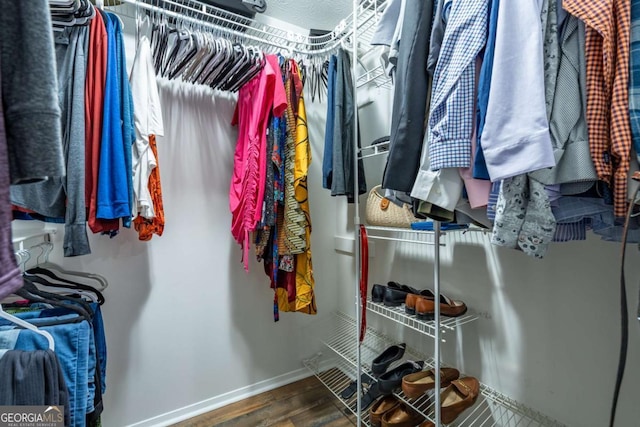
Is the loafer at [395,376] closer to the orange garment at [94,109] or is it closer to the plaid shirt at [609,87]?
the plaid shirt at [609,87]

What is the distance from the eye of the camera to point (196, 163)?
1539 millimetres

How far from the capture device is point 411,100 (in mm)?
759

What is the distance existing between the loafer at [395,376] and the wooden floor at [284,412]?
0.38m

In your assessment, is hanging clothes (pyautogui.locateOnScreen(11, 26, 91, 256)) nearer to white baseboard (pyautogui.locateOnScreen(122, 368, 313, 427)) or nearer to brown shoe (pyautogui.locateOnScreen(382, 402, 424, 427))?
white baseboard (pyautogui.locateOnScreen(122, 368, 313, 427))

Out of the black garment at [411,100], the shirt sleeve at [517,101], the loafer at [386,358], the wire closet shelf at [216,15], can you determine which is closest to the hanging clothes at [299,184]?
the wire closet shelf at [216,15]

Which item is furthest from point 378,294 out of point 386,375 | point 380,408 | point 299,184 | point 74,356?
point 74,356

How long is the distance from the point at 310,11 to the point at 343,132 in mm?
879

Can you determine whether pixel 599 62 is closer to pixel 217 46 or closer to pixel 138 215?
pixel 217 46

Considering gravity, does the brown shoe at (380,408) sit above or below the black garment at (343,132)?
below

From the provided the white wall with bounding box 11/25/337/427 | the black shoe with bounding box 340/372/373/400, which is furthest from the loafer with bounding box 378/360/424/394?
the white wall with bounding box 11/25/337/427

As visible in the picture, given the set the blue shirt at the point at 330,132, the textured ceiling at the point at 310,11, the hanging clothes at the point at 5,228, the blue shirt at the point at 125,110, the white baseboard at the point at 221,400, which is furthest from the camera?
the textured ceiling at the point at 310,11

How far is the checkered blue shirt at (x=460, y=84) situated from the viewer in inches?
24.9

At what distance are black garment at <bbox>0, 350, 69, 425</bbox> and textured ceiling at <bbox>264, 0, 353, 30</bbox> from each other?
1783 mm

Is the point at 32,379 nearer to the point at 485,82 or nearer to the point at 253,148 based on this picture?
the point at 253,148
